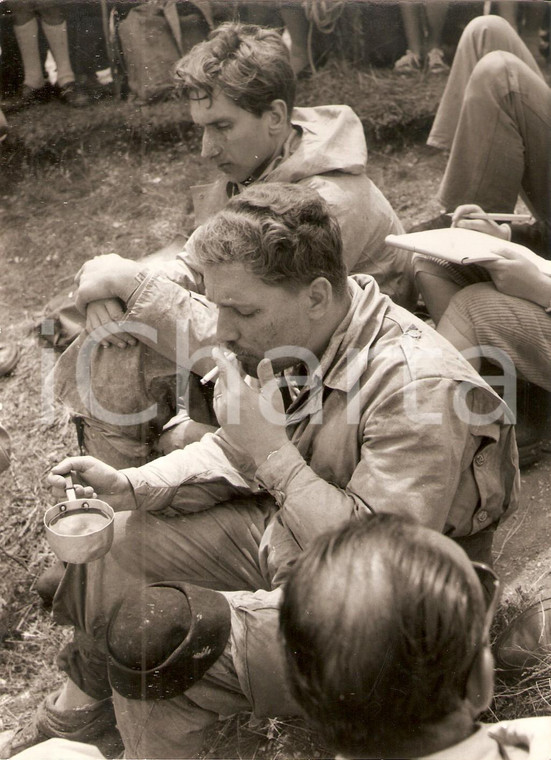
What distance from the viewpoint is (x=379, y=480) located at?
86.0 inches

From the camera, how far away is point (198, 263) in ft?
10.1

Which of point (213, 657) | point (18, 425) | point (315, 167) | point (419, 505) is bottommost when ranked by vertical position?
point (18, 425)

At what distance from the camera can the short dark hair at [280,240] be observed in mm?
2350

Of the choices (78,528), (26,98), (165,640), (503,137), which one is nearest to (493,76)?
(503,137)

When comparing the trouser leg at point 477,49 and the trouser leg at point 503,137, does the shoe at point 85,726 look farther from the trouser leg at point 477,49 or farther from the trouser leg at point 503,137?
the trouser leg at point 477,49

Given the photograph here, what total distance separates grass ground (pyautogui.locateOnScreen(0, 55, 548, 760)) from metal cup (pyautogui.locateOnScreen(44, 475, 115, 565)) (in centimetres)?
97

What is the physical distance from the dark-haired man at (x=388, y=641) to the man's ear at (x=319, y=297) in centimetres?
97

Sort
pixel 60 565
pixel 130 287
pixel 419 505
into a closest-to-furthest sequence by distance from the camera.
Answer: pixel 419 505
pixel 60 565
pixel 130 287

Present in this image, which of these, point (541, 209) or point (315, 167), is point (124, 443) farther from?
point (541, 209)

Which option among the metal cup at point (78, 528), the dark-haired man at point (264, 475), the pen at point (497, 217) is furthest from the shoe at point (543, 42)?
the metal cup at point (78, 528)

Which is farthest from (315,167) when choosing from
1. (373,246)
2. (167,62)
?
(167,62)

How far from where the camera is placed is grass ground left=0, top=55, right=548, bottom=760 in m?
3.62

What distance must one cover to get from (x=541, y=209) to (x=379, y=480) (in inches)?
77.3

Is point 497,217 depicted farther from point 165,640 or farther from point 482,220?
point 165,640
